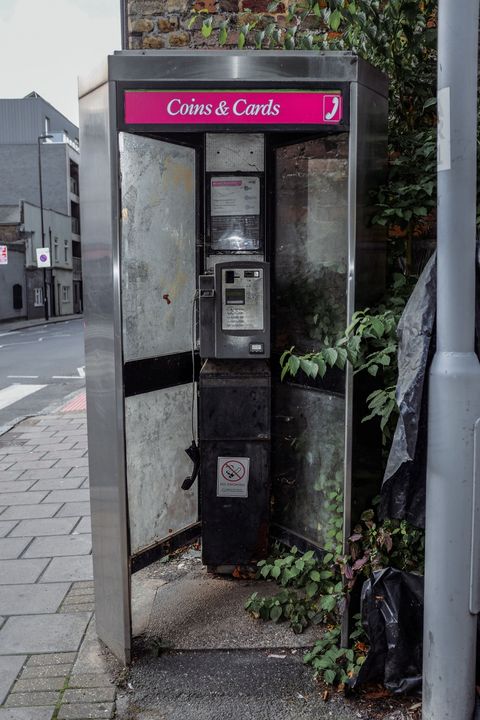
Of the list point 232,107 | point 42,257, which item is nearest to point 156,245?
point 232,107

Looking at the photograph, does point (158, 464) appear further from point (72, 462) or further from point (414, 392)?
point (72, 462)

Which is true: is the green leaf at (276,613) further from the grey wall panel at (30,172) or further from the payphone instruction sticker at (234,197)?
the grey wall panel at (30,172)

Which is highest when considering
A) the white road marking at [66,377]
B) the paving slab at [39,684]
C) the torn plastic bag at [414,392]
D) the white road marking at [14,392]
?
the torn plastic bag at [414,392]

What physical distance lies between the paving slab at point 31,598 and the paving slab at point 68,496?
1547mm

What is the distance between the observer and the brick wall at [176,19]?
469 centimetres

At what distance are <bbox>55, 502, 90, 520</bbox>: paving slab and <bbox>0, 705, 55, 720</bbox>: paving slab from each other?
2.47m

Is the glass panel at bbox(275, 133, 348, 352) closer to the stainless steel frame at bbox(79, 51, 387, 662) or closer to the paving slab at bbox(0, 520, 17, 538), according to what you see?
the stainless steel frame at bbox(79, 51, 387, 662)

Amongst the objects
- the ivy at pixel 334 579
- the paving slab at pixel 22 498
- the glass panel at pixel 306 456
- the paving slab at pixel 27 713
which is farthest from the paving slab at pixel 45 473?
the paving slab at pixel 27 713

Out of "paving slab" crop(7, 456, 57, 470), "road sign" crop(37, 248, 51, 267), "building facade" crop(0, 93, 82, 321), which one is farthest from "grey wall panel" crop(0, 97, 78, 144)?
"paving slab" crop(7, 456, 57, 470)

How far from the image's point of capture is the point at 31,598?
400 centimetres

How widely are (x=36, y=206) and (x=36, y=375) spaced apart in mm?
31173

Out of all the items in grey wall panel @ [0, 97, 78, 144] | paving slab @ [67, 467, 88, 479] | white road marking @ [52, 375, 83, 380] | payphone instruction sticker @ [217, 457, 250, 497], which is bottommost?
paving slab @ [67, 467, 88, 479]

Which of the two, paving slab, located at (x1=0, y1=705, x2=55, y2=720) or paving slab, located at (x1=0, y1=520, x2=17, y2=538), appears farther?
paving slab, located at (x1=0, y1=520, x2=17, y2=538)

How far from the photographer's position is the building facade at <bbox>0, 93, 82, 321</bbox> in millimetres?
39938
